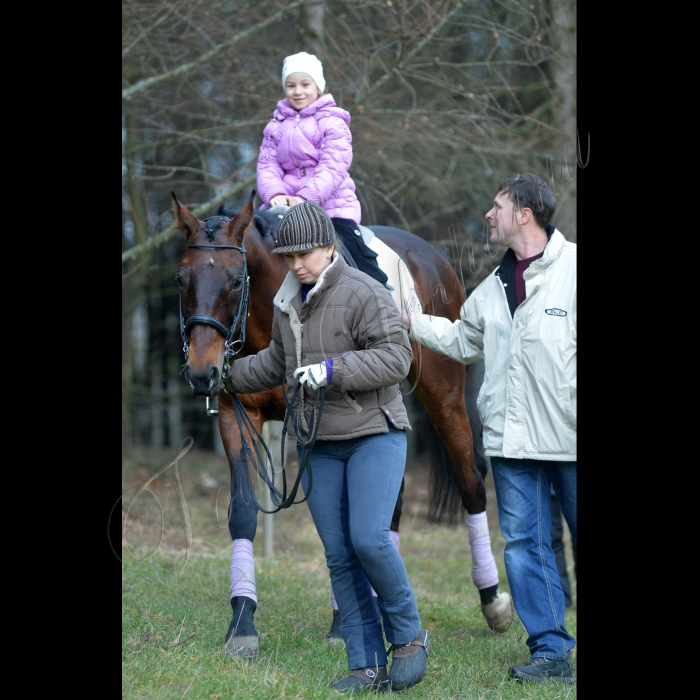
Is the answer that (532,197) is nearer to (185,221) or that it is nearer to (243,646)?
(185,221)

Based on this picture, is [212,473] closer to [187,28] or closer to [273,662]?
[187,28]

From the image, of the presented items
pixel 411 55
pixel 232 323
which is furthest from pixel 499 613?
pixel 411 55

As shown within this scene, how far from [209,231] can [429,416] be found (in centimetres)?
235

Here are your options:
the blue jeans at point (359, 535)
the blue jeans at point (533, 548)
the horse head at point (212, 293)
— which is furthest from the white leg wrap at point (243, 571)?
the blue jeans at point (533, 548)

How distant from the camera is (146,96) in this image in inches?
317

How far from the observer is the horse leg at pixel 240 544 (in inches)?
170

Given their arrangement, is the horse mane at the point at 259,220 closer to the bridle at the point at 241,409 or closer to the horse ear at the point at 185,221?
the bridle at the point at 241,409

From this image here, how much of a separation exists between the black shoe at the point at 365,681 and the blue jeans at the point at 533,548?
0.78 metres

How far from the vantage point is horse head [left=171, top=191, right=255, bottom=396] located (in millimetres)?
4043

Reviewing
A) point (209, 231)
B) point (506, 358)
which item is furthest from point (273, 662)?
point (209, 231)

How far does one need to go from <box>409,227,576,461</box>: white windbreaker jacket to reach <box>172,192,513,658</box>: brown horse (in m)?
1.23

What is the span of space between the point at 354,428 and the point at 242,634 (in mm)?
1365

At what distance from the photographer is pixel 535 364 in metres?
3.96

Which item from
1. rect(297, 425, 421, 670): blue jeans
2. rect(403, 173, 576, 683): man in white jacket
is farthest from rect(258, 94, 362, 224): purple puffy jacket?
rect(297, 425, 421, 670): blue jeans
